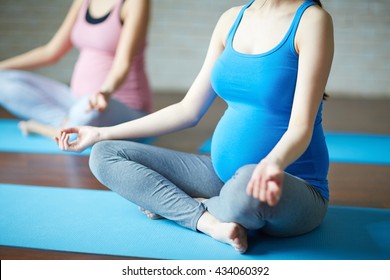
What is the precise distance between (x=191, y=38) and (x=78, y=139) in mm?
3984

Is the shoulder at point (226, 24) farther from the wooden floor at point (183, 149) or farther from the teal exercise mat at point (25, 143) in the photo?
the teal exercise mat at point (25, 143)

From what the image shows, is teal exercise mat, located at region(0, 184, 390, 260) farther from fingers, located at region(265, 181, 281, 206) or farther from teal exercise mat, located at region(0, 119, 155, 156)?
teal exercise mat, located at region(0, 119, 155, 156)

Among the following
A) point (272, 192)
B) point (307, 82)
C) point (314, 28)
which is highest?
point (314, 28)

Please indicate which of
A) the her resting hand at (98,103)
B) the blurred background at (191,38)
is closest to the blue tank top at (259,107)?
the her resting hand at (98,103)

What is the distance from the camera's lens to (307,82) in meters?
1.66

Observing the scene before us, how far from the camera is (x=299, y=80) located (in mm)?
1677

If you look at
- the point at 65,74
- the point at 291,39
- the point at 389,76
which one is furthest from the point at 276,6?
the point at 65,74

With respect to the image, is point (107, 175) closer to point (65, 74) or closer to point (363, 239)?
point (363, 239)

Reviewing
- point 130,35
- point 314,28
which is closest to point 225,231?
point 314,28

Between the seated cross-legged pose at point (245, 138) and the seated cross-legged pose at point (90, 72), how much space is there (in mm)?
1127

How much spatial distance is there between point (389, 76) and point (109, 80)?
3462 mm

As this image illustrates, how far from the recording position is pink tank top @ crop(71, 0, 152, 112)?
131 inches

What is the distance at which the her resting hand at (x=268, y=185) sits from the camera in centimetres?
139

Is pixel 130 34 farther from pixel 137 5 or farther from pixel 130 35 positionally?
pixel 137 5
